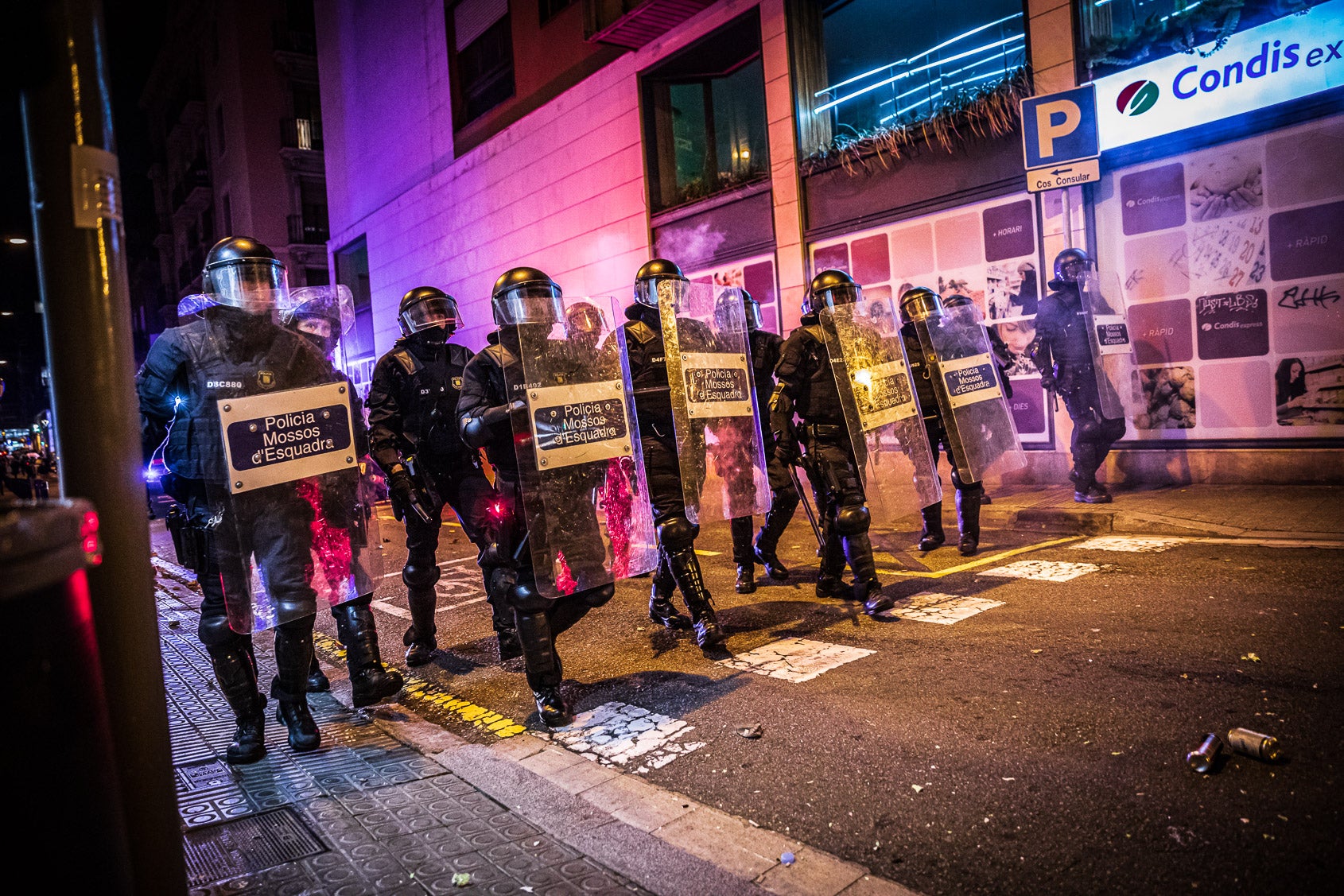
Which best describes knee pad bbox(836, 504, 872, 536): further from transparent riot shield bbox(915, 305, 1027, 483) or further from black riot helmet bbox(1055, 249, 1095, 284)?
black riot helmet bbox(1055, 249, 1095, 284)

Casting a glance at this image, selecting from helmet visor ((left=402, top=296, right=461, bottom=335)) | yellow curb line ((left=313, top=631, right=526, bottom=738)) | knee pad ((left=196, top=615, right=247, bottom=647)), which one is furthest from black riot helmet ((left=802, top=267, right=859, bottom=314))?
knee pad ((left=196, top=615, right=247, bottom=647))

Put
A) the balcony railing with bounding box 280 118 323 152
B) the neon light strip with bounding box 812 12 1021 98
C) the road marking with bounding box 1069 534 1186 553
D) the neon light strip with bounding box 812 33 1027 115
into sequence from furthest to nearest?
the balcony railing with bounding box 280 118 323 152 < the neon light strip with bounding box 812 12 1021 98 < the neon light strip with bounding box 812 33 1027 115 < the road marking with bounding box 1069 534 1186 553

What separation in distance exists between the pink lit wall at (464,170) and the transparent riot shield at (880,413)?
25.9 ft

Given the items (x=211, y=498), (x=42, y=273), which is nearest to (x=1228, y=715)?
(x=42, y=273)

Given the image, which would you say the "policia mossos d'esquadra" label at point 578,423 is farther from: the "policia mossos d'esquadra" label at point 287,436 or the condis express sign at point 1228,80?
the condis express sign at point 1228,80

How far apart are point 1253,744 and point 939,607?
2.36 metres

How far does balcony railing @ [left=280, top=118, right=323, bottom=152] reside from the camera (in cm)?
3450

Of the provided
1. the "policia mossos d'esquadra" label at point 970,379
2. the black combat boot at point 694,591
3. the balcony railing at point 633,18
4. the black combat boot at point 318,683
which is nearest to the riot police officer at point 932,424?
the "policia mossos d'esquadra" label at point 970,379

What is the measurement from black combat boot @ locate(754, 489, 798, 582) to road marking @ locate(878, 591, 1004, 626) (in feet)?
3.48

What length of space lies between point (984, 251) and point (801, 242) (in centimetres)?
294

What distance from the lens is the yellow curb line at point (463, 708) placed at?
3910 mm

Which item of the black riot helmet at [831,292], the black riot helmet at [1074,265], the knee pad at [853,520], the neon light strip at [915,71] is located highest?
the neon light strip at [915,71]

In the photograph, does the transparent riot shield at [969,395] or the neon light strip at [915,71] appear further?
the neon light strip at [915,71]

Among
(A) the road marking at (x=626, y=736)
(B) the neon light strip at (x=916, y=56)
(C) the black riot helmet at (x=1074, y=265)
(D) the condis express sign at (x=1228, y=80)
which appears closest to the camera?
(A) the road marking at (x=626, y=736)
